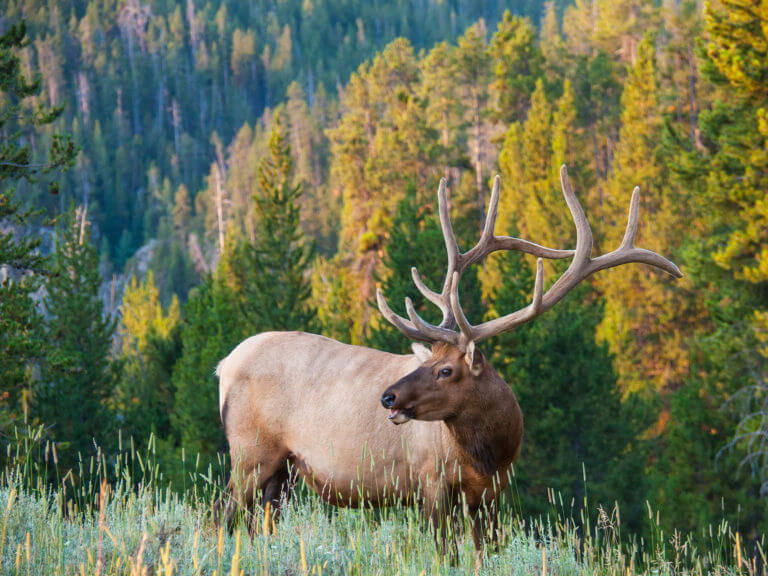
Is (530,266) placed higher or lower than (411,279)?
lower

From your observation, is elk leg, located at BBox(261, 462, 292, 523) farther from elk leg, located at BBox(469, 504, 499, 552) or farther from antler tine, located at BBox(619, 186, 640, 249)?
antler tine, located at BBox(619, 186, 640, 249)

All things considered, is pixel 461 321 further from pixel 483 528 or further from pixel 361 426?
pixel 483 528

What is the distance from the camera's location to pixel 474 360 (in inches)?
184

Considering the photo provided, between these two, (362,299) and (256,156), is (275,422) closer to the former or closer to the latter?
(362,299)

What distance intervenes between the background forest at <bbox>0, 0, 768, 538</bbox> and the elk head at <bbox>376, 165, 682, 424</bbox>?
0.90 meters

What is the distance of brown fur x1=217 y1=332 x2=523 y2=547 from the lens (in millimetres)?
4672

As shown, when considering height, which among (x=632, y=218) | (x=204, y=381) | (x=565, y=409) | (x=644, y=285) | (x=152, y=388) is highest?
(x=632, y=218)

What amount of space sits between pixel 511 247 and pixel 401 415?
65.2 inches

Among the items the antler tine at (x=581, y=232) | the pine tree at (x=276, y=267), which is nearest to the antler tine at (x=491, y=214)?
the antler tine at (x=581, y=232)

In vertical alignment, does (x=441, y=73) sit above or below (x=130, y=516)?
above

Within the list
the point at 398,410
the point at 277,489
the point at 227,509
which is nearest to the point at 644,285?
the point at 277,489

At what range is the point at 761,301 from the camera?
14148mm

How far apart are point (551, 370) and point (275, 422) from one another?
12902 millimetres

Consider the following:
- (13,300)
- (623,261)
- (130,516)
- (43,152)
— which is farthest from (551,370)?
(43,152)
